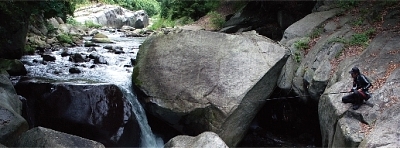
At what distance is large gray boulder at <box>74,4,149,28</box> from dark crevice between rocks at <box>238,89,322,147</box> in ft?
83.8

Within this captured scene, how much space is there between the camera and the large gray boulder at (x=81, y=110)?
8.84 metres

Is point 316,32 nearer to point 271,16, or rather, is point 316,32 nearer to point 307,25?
point 307,25

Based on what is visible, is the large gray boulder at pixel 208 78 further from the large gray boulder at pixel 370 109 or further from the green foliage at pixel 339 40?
the green foliage at pixel 339 40

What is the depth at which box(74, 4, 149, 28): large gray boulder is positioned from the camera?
115ft

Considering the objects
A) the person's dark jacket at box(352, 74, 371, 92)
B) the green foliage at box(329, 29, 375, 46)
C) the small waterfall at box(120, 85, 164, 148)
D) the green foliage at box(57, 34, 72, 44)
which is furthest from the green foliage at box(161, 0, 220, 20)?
the person's dark jacket at box(352, 74, 371, 92)

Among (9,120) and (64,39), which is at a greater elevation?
(64,39)

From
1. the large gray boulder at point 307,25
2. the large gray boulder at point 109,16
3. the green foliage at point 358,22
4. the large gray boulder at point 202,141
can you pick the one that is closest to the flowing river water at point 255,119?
the large gray boulder at point 202,141

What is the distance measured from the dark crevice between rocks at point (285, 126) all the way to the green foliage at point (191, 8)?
1941 centimetres

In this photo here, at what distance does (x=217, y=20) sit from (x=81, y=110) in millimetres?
17433

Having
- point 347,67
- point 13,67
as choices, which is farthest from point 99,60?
point 347,67

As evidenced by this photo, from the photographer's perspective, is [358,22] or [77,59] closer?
[358,22]

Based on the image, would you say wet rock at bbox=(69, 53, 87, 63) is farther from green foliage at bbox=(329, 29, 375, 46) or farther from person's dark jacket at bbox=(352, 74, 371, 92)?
person's dark jacket at bbox=(352, 74, 371, 92)

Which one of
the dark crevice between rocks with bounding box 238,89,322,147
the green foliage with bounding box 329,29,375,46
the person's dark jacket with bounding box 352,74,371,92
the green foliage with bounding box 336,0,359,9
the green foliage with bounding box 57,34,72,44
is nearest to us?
the person's dark jacket with bounding box 352,74,371,92

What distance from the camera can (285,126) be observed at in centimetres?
1110
